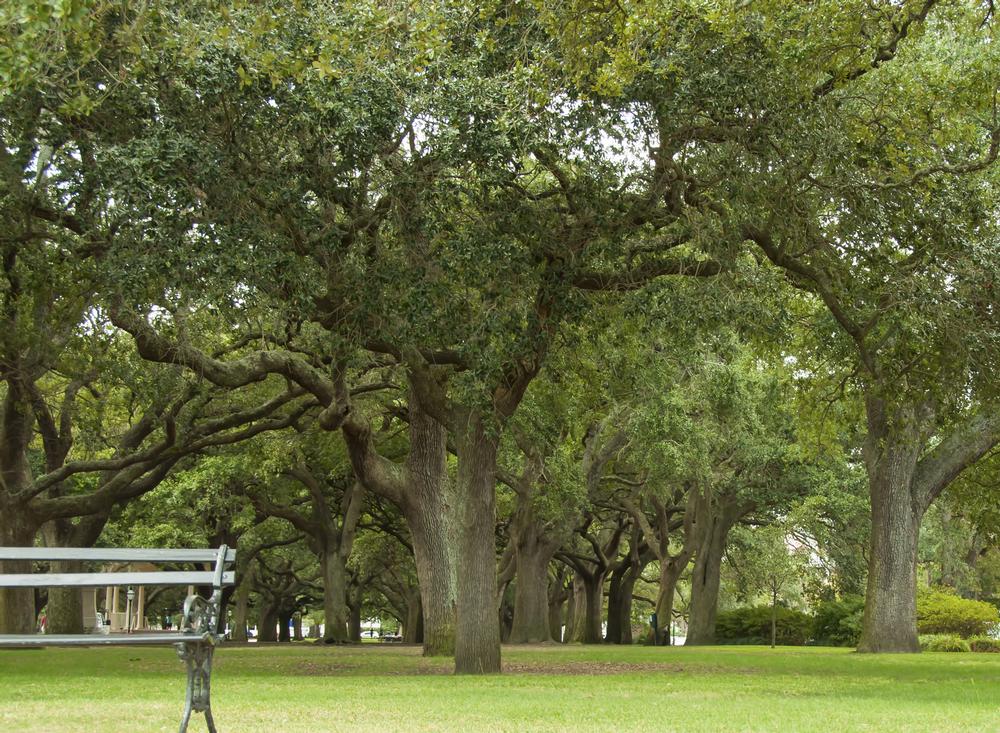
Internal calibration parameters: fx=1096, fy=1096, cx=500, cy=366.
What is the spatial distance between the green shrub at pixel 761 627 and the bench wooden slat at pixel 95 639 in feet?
108

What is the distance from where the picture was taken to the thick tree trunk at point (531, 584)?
32.2 meters

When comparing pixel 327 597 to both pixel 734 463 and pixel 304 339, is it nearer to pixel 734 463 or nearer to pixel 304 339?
pixel 734 463

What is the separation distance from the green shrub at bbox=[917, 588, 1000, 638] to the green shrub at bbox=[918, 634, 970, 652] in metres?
2.12

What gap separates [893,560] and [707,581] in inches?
463

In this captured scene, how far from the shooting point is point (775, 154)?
1299 centimetres

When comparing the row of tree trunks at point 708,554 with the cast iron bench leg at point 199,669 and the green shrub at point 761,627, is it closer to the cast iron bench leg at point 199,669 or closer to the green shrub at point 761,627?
the green shrub at point 761,627

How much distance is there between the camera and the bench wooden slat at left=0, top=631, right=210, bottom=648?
221 inches

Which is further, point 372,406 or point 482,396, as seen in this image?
point 372,406

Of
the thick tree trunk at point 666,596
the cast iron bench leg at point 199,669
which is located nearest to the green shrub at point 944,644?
the thick tree trunk at point 666,596

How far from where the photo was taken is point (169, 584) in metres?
6.20

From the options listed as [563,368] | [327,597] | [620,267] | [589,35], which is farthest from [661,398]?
[327,597]

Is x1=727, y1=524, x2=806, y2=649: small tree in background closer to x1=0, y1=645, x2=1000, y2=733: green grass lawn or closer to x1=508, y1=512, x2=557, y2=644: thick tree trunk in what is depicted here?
x1=508, y1=512, x2=557, y2=644: thick tree trunk

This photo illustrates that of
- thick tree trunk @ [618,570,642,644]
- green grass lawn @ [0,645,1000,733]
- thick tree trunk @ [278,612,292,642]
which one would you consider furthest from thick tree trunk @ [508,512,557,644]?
thick tree trunk @ [278,612,292,642]

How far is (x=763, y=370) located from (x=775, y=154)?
47.7 ft
